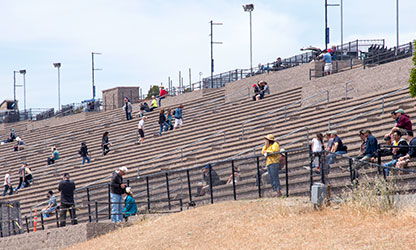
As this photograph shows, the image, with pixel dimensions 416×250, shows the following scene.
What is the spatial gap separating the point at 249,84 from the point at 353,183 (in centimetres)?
2340

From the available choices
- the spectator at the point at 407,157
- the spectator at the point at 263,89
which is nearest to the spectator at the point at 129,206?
the spectator at the point at 407,157

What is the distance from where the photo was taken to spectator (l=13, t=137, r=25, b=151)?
4408 cm

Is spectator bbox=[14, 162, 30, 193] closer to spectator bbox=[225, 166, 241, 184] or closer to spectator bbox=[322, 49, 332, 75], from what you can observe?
spectator bbox=[322, 49, 332, 75]

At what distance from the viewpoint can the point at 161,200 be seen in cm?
1897

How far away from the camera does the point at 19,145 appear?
147ft

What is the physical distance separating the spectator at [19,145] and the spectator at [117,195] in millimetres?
26501

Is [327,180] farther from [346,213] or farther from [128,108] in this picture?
[128,108]

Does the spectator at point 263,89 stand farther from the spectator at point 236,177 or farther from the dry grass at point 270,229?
the dry grass at point 270,229

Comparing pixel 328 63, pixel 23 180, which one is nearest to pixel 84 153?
pixel 23 180

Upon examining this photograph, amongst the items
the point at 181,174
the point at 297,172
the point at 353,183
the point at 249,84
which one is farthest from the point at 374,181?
the point at 249,84

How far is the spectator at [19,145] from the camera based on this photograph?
44075 mm

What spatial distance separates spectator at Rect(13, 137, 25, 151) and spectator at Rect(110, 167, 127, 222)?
86.9ft

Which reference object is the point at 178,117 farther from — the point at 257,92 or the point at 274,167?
the point at 274,167

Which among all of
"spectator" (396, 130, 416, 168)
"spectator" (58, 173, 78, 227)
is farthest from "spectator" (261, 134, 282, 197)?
"spectator" (58, 173, 78, 227)
